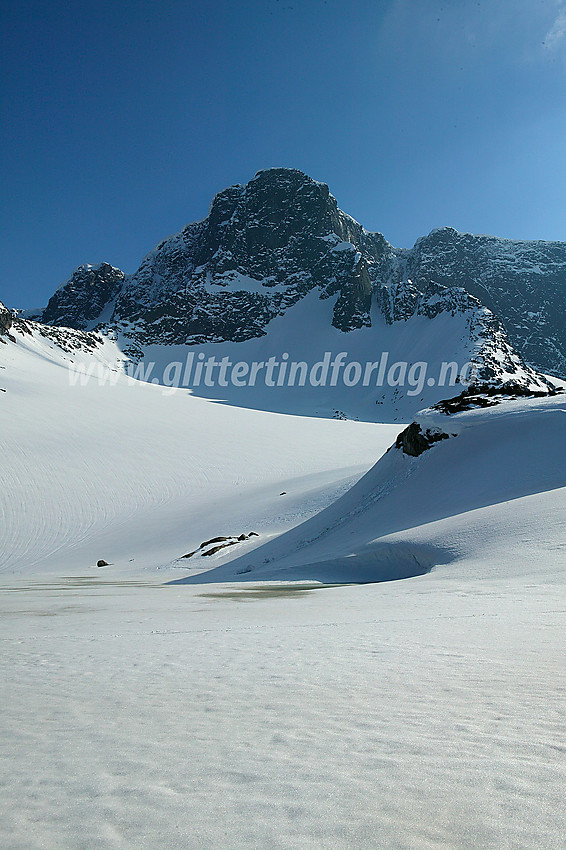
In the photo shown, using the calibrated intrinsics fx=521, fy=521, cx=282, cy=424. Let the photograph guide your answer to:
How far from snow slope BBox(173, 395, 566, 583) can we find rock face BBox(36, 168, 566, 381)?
402ft

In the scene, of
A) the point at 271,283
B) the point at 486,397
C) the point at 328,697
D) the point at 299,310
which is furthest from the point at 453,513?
the point at 271,283

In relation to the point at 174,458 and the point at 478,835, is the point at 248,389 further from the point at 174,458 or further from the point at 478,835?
the point at 478,835

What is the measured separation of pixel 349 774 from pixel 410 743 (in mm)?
424

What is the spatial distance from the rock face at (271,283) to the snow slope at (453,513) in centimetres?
12266

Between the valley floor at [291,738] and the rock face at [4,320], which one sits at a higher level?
the rock face at [4,320]

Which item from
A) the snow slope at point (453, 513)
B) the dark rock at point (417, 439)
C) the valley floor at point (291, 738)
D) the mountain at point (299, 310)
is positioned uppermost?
the mountain at point (299, 310)

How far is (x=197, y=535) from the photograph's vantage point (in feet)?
77.4

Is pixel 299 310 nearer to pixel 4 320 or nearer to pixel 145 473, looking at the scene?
pixel 4 320

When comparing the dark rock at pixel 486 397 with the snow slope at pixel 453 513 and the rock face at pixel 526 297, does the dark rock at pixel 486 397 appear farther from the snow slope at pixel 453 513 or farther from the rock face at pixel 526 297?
the rock face at pixel 526 297

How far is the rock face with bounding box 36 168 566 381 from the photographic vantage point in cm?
14875

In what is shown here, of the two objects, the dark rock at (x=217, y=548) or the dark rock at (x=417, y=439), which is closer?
the dark rock at (x=417, y=439)

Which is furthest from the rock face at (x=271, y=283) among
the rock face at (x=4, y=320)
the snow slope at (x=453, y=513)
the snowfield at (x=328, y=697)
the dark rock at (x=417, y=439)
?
the snowfield at (x=328, y=697)

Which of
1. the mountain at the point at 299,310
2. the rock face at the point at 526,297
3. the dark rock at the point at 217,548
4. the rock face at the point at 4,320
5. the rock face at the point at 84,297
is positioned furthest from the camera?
the rock face at the point at 84,297

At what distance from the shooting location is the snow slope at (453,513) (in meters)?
9.59
